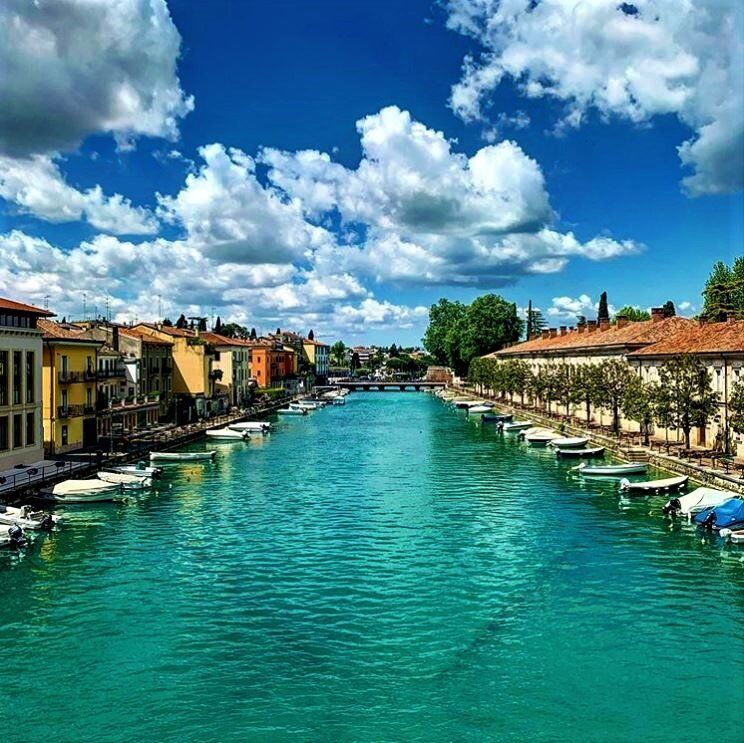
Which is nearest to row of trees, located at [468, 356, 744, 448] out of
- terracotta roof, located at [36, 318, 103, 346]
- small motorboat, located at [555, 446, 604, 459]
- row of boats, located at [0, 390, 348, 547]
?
small motorboat, located at [555, 446, 604, 459]

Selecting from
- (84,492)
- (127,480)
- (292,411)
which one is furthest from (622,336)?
(84,492)

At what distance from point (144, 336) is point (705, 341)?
2179 inches

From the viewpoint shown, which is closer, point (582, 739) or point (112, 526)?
point (582, 739)

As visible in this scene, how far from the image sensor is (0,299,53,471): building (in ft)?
146

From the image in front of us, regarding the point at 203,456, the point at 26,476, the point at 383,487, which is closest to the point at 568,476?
the point at 383,487

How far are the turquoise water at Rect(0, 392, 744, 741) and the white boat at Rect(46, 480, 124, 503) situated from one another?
4.34 feet

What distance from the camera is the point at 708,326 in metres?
63.3

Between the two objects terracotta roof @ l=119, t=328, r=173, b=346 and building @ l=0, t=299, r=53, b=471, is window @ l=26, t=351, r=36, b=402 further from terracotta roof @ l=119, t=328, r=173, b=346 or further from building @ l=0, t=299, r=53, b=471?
terracotta roof @ l=119, t=328, r=173, b=346

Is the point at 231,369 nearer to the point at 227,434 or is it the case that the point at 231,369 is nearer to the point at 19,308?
the point at 227,434

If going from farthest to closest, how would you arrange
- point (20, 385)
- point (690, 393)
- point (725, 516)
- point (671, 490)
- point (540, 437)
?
point (540, 437), point (690, 393), point (20, 385), point (671, 490), point (725, 516)

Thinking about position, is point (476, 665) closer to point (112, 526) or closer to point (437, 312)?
point (112, 526)

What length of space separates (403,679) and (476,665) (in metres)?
2.19

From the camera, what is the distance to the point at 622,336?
8206 cm

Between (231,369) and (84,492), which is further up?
(231,369)
